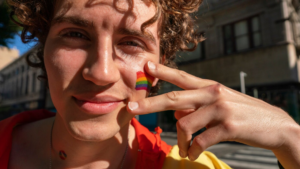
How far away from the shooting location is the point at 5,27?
146 inches

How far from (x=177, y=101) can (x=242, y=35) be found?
13197 millimetres

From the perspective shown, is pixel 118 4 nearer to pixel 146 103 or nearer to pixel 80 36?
pixel 80 36

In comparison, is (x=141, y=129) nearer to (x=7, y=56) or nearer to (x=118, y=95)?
(x=118, y=95)

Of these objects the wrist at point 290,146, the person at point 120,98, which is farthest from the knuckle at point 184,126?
the wrist at point 290,146

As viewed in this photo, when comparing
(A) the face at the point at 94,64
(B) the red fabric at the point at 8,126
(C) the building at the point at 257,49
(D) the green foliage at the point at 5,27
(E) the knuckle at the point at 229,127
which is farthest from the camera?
(C) the building at the point at 257,49

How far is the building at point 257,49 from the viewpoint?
10.8 m

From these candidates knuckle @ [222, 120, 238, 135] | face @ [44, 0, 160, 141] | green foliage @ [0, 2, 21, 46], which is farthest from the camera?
green foliage @ [0, 2, 21, 46]

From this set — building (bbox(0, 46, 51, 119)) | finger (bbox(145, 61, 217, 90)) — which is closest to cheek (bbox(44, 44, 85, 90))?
finger (bbox(145, 61, 217, 90))

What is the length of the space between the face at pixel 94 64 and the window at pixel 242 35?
1272cm

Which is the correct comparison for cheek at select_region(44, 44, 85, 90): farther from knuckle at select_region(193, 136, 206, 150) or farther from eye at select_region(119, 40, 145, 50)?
knuckle at select_region(193, 136, 206, 150)

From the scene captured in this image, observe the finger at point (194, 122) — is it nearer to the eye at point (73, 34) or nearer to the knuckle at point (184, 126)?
the knuckle at point (184, 126)

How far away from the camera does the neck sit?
151 cm

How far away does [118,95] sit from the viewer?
120 centimetres

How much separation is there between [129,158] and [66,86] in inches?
35.1
